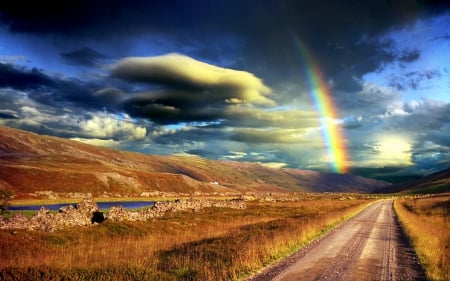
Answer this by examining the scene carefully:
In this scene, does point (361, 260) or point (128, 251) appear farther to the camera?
point (128, 251)

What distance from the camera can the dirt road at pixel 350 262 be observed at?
15.7 meters

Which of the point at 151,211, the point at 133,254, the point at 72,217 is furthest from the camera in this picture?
the point at 151,211

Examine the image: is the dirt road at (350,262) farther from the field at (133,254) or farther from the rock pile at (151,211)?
the rock pile at (151,211)

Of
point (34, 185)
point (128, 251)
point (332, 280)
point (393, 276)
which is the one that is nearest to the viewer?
point (332, 280)

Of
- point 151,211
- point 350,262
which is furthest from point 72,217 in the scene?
point 350,262

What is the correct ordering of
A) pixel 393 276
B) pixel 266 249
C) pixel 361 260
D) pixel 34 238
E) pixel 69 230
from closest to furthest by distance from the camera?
pixel 393 276
pixel 361 260
pixel 266 249
pixel 34 238
pixel 69 230

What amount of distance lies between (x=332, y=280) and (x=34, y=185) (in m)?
133

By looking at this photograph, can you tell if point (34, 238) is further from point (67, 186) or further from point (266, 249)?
point (67, 186)

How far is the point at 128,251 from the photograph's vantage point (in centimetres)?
2309

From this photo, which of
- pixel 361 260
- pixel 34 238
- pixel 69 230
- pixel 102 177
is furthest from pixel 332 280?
pixel 102 177

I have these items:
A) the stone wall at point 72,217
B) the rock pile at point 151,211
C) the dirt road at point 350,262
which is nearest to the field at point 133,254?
the dirt road at point 350,262

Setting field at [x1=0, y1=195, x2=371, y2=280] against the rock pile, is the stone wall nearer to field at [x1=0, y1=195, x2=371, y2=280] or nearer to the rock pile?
the rock pile

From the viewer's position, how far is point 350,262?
60.8 feet

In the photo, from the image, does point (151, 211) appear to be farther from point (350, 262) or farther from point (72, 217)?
point (350, 262)
